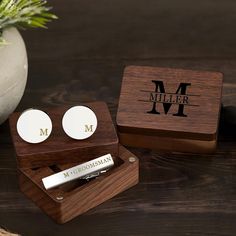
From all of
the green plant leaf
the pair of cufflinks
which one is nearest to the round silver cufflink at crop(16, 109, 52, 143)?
the pair of cufflinks

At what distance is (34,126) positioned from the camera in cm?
128

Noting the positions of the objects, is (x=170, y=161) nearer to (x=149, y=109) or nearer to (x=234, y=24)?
(x=149, y=109)

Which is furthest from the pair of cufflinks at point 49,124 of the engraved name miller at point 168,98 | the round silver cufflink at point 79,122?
the engraved name miller at point 168,98

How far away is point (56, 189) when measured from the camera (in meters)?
1.23

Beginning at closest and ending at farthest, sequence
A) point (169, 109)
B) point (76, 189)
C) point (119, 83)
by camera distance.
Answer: point (76, 189) → point (169, 109) → point (119, 83)

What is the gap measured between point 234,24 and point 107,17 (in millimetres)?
251

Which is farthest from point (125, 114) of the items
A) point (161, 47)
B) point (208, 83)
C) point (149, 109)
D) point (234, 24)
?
point (234, 24)

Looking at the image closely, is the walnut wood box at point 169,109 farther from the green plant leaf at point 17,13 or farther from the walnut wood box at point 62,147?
the green plant leaf at point 17,13

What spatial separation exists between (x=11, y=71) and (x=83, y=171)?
0.20m

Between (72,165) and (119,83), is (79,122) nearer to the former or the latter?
(72,165)

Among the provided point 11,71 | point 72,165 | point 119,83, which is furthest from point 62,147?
point 119,83

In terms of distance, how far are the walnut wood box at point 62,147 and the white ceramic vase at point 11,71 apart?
0.14ft

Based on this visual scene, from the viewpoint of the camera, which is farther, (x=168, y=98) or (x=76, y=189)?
(x=168, y=98)

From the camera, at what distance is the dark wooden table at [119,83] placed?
125cm
